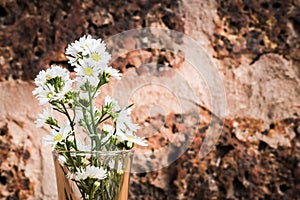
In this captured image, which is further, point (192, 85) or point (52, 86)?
point (192, 85)

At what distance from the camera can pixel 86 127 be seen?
2.79 ft

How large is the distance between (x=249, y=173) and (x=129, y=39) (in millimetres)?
433

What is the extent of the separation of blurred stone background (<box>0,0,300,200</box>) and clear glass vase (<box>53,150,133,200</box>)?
61 centimetres

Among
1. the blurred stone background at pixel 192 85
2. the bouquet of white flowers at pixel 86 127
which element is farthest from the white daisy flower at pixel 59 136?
the blurred stone background at pixel 192 85

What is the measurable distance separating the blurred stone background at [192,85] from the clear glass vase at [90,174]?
606 millimetres

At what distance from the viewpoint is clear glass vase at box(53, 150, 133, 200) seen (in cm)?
80

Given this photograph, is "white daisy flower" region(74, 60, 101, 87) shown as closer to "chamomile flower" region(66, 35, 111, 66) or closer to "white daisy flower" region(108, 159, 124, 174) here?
"chamomile flower" region(66, 35, 111, 66)

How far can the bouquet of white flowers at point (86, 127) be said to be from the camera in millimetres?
807

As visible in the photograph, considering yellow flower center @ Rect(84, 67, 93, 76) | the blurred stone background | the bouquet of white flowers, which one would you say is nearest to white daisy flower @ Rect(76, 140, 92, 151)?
the bouquet of white flowers

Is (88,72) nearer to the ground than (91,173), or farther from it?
farther from it

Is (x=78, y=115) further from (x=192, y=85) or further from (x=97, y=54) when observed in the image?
(x=192, y=85)

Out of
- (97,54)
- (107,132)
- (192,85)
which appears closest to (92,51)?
(97,54)

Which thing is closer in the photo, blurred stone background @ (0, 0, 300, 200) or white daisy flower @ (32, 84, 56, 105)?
white daisy flower @ (32, 84, 56, 105)

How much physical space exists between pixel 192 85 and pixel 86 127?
650 millimetres
